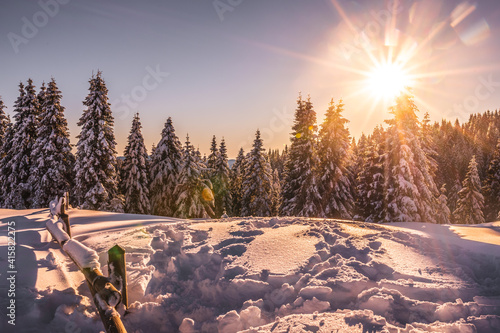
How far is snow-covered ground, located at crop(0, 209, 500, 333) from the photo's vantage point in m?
2.85

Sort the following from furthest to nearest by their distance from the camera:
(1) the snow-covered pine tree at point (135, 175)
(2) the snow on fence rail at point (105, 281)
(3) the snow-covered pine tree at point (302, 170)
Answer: (1) the snow-covered pine tree at point (135, 175)
(3) the snow-covered pine tree at point (302, 170)
(2) the snow on fence rail at point (105, 281)

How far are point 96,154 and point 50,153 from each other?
172 inches

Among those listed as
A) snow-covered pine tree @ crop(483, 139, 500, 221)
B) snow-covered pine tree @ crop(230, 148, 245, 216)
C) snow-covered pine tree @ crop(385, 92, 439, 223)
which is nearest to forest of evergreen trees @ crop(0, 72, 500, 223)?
snow-covered pine tree @ crop(385, 92, 439, 223)

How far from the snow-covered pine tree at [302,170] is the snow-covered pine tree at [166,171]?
11.9 meters

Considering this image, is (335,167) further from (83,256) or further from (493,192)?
(493,192)

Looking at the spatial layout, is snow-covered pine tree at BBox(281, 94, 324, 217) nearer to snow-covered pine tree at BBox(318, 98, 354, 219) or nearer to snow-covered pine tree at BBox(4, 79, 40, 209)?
snow-covered pine tree at BBox(318, 98, 354, 219)

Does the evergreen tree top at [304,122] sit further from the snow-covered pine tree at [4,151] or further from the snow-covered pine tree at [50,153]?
the snow-covered pine tree at [4,151]

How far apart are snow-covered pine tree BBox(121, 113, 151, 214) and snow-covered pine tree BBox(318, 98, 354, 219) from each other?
720 inches

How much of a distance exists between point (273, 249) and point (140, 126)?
26.6 m

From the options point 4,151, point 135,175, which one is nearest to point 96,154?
point 135,175

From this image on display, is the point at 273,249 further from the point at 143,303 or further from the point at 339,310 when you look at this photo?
the point at 143,303

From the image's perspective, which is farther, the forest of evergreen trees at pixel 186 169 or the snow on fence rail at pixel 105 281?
the forest of evergreen trees at pixel 186 169

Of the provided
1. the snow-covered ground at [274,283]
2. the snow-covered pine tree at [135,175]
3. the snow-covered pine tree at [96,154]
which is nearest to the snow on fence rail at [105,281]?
the snow-covered ground at [274,283]

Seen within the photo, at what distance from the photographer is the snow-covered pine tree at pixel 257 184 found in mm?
28016
